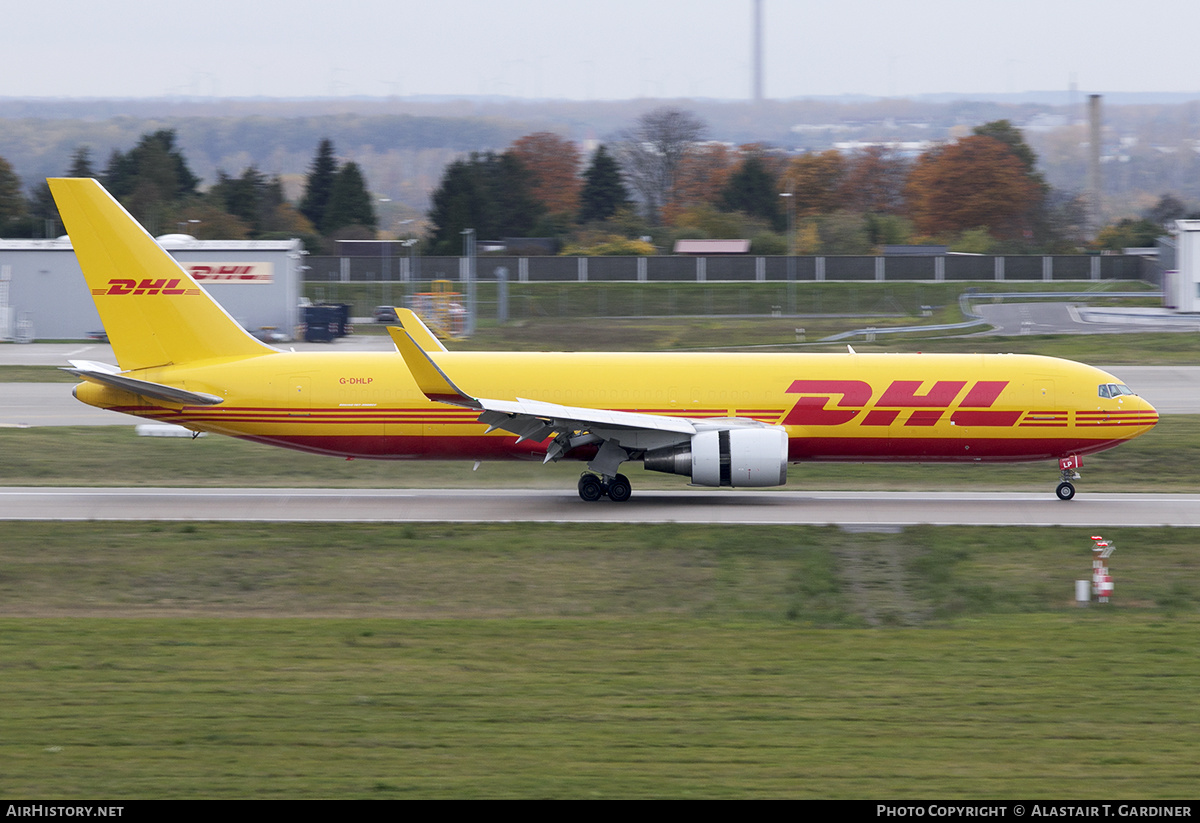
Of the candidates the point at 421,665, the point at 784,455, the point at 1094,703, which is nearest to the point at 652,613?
the point at 421,665

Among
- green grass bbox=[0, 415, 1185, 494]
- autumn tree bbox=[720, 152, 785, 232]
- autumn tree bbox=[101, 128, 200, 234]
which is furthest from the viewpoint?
autumn tree bbox=[720, 152, 785, 232]

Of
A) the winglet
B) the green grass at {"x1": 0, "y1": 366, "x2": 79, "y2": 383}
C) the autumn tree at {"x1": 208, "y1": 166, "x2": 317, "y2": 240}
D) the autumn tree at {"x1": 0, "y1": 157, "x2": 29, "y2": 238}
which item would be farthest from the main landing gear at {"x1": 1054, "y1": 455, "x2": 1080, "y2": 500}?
the autumn tree at {"x1": 0, "y1": 157, "x2": 29, "y2": 238}

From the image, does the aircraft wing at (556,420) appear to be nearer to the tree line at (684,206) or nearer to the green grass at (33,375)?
the green grass at (33,375)

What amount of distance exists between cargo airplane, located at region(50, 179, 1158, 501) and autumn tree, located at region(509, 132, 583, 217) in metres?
129

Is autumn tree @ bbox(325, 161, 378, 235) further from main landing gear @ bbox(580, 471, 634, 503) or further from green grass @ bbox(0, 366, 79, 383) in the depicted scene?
main landing gear @ bbox(580, 471, 634, 503)

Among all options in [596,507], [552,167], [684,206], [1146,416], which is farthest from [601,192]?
[596,507]

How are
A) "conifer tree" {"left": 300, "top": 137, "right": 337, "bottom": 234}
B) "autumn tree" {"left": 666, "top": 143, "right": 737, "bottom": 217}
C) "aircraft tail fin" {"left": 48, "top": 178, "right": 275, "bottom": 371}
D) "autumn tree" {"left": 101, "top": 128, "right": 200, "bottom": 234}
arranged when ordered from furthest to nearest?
"autumn tree" {"left": 666, "top": 143, "right": 737, "bottom": 217} < "conifer tree" {"left": 300, "top": 137, "right": 337, "bottom": 234} < "autumn tree" {"left": 101, "top": 128, "right": 200, "bottom": 234} < "aircraft tail fin" {"left": 48, "top": 178, "right": 275, "bottom": 371}

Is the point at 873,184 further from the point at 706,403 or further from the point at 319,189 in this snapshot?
the point at 706,403

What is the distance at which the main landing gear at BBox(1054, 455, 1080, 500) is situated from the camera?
94.6ft

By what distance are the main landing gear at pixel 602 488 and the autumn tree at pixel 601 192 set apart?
363 feet

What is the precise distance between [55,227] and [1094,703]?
389 ft

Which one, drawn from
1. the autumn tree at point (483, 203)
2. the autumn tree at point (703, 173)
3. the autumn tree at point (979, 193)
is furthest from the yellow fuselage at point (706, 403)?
the autumn tree at point (703, 173)

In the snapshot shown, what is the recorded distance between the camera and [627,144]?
166m

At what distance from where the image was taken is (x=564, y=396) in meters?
28.5
